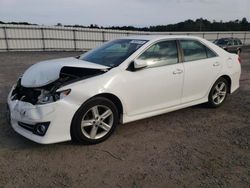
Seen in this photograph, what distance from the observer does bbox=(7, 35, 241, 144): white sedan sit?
344 cm

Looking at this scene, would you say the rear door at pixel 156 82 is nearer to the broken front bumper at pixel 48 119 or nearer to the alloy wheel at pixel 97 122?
the alloy wheel at pixel 97 122

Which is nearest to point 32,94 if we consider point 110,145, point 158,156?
point 110,145

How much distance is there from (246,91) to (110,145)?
4.78m

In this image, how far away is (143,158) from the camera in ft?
11.1

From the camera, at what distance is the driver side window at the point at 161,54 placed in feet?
14.0

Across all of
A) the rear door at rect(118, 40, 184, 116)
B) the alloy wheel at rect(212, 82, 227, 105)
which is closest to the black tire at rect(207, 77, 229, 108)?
the alloy wheel at rect(212, 82, 227, 105)

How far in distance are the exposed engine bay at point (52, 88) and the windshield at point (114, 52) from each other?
40 cm

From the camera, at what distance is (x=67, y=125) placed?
3.45 metres

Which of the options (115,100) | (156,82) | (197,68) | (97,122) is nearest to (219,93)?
(197,68)

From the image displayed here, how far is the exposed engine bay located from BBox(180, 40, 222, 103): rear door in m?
1.67

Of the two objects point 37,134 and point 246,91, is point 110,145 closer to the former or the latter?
point 37,134

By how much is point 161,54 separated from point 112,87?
48.3 inches

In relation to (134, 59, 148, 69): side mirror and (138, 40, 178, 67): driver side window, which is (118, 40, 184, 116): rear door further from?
(134, 59, 148, 69): side mirror

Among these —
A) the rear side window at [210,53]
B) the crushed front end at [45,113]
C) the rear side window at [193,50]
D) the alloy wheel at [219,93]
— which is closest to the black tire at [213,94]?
the alloy wheel at [219,93]
